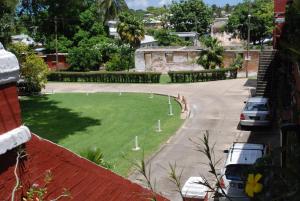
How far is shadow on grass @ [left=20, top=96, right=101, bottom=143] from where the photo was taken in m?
22.7

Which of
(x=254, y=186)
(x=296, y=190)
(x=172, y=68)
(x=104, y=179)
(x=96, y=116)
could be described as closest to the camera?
(x=296, y=190)

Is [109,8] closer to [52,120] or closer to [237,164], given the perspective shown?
[52,120]

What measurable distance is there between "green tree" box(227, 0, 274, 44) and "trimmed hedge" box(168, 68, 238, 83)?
23.3m

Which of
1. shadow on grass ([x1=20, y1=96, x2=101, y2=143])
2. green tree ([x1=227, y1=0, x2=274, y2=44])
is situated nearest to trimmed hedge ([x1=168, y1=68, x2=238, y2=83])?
shadow on grass ([x1=20, y1=96, x2=101, y2=143])

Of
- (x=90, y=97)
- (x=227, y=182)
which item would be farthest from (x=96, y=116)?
(x=227, y=182)

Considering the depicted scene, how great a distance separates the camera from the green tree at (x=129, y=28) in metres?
52.2

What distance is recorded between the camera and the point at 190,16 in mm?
85250

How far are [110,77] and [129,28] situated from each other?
1103cm

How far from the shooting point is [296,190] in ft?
7.36

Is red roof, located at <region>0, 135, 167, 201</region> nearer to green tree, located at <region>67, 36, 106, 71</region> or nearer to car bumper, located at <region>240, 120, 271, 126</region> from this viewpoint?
car bumper, located at <region>240, 120, 271, 126</region>

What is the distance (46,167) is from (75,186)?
0.38 metres

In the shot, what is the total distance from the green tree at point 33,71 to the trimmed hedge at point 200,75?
11.4 metres

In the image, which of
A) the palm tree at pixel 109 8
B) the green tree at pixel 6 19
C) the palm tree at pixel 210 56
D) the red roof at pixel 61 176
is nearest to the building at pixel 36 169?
the red roof at pixel 61 176

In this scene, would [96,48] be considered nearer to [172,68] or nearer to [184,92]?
[172,68]
